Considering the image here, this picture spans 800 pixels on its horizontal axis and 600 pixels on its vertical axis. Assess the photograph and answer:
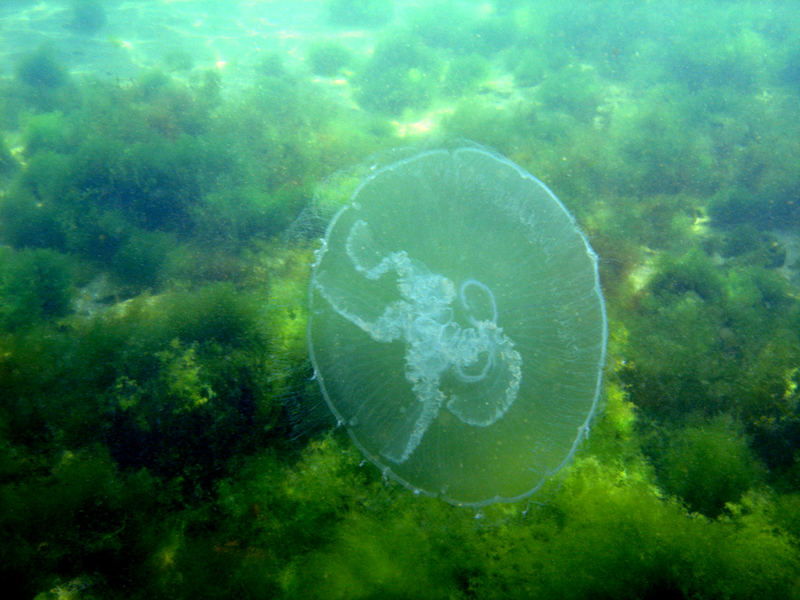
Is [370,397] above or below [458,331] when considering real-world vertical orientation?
below

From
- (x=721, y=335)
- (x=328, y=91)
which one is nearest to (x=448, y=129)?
(x=328, y=91)

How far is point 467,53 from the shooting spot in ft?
45.9

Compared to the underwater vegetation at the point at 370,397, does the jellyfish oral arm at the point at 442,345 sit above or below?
above

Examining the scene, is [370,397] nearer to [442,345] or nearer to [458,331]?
[442,345]

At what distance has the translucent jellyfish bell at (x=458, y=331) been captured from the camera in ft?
Answer: 9.71

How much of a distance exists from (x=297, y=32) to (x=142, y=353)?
15.7m

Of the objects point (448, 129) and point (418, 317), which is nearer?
point (418, 317)

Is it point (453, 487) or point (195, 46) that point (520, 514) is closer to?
point (453, 487)

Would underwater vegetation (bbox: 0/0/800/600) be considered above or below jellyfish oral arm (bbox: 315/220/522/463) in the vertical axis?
below

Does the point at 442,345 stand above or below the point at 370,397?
above

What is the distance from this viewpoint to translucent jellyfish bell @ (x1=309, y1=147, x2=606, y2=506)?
2961 mm

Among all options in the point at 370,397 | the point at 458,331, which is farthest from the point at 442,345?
the point at 370,397

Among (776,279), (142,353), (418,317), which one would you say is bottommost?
(776,279)

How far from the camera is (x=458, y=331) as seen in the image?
298 cm
